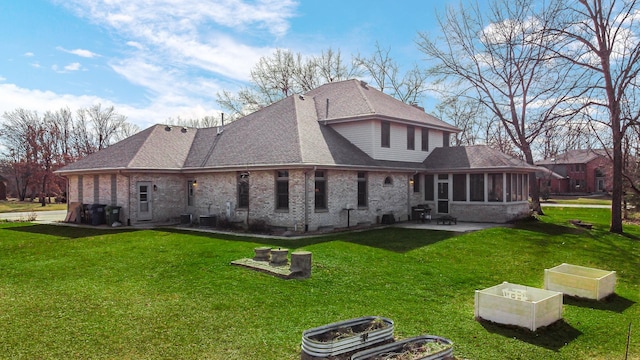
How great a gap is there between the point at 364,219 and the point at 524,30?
13.8 meters

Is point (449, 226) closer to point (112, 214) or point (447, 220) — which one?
point (447, 220)

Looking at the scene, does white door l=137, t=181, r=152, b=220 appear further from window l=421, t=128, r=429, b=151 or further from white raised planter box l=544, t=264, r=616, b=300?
white raised planter box l=544, t=264, r=616, b=300

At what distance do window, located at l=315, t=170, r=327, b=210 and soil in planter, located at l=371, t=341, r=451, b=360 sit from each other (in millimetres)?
11438

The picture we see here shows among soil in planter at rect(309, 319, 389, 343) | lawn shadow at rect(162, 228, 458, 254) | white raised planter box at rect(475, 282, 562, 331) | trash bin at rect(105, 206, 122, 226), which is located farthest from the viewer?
trash bin at rect(105, 206, 122, 226)

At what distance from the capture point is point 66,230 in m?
18.0

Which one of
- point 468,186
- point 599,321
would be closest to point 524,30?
point 468,186

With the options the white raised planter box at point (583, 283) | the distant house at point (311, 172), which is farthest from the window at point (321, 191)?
the white raised planter box at point (583, 283)

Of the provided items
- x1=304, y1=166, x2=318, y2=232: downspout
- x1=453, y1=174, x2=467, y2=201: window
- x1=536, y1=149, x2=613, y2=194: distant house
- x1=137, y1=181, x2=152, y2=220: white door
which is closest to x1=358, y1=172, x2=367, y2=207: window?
x1=304, y1=166, x2=318, y2=232: downspout

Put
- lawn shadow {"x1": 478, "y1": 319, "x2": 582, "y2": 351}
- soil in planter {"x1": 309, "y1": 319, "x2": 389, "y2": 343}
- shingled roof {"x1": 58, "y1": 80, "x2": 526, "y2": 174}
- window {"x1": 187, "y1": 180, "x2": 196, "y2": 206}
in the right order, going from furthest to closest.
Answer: window {"x1": 187, "y1": 180, "x2": 196, "y2": 206} < shingled roof {"x1": 58, "y1": 80, "x2": 526, "y2": 174} < lawn shadow {"x1": 478, "y1": 319, "x2": 582, "y2": 351} < soil in planter {"x1": 309, "y1": 319, "x2": 389, "y2": 343}

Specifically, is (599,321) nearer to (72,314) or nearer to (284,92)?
(72,314)

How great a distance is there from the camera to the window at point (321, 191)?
16.9m

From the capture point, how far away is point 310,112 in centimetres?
2148

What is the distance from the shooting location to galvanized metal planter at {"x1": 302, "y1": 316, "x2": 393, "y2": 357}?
212 inches

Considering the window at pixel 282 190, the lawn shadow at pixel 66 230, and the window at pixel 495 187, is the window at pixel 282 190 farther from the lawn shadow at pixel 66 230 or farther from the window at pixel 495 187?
the window at pixel 495 187
